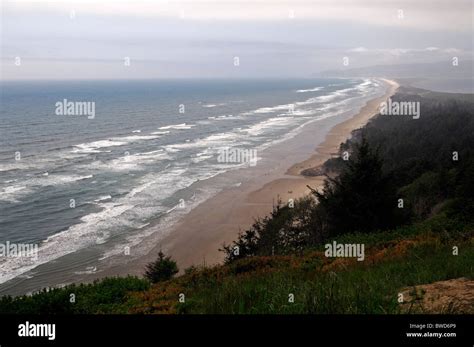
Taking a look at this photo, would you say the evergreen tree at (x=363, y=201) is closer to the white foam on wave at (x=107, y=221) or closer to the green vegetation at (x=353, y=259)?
the green vegetation at (x=353, y=259)

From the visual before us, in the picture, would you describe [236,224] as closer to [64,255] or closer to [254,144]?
[64,255]

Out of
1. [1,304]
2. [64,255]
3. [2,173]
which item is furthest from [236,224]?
[2,173]

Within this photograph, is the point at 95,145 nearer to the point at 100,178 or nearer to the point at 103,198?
the point at 100,178

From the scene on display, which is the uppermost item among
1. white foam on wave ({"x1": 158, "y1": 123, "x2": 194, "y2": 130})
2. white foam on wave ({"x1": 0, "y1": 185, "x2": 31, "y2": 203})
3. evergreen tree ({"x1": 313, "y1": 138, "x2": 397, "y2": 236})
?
white foam on wave ({"x1": 158, "y1": 123, "x2": 194, "y2": 130})

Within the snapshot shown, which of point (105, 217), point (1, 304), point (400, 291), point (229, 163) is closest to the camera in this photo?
point (400, 291)

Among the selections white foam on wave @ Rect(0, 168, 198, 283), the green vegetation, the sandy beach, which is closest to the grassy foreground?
the green vegetation

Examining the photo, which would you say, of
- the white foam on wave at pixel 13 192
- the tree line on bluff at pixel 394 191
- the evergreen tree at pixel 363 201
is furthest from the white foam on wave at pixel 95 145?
the evergreen tree at pixel 363 201

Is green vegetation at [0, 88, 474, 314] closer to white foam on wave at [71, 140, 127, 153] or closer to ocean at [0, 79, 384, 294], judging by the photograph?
ocean at [0, 79, 384, 294]
